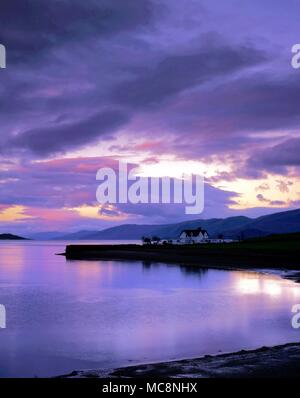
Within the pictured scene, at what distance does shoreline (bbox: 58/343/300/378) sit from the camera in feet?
47.1

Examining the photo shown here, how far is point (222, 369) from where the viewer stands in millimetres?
15047

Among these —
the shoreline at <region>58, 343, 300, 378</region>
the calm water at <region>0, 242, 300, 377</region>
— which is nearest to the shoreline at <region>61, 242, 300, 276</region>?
the calm water at <region>0, 242, 300, 377</region>

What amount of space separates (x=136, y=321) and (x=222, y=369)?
52.6 feet

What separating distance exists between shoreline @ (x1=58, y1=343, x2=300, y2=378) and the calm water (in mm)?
3380

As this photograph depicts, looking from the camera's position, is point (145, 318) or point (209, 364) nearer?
point (209, 364)

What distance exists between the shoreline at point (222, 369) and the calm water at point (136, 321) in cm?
338

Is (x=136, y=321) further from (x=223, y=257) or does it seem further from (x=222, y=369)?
(x=223, y=257)

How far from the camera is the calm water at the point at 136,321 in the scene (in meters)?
20.8

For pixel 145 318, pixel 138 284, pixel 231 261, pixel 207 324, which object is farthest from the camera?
pixel 231 261

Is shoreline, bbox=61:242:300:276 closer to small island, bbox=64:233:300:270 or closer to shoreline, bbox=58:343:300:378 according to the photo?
small island, bbox=64:233:300:270

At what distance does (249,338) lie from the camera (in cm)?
2391

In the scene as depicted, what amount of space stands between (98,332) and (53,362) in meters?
7.16
